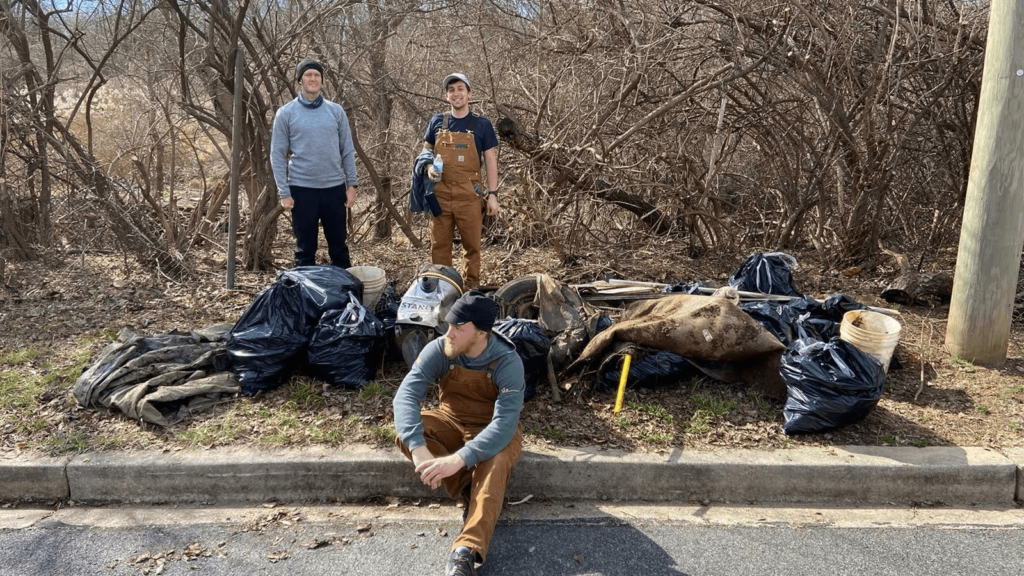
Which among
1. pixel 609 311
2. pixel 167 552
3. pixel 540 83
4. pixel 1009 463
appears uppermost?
pixel 540 83

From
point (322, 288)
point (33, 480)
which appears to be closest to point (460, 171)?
point (322, 288)

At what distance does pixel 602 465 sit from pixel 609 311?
75.3 inches

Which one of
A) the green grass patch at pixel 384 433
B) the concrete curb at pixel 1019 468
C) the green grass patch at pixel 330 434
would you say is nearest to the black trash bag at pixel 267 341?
the green grass patch at pixel 330 434

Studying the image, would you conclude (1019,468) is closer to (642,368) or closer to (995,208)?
(995,208)

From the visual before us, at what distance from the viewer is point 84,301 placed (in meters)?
6.09

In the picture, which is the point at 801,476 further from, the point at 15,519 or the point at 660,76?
the point at 660,76

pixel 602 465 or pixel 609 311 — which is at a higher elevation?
pixel 609 311

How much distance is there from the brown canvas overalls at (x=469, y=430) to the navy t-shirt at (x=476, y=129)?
7.92 feet

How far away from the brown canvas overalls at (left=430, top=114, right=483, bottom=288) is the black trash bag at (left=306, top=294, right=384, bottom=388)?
1.31 metres

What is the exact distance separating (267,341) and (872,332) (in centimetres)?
344

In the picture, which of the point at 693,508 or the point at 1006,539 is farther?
the point at 693,508

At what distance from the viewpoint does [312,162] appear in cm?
539

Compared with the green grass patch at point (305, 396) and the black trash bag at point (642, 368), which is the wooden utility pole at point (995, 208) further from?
the green grass patch at point (305, 396)

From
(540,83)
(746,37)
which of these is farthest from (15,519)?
(746,37)
